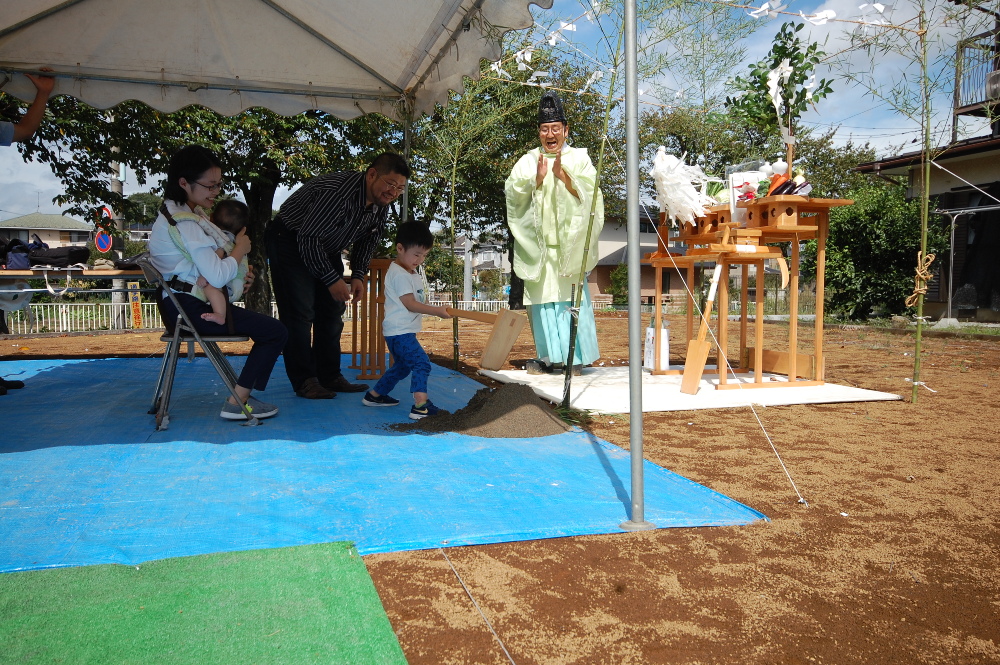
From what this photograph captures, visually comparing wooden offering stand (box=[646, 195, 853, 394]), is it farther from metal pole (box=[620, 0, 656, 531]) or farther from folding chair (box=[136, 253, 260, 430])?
folding chair (box=[136, 253, 260, 430])

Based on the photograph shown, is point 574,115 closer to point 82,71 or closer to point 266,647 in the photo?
point 82,71

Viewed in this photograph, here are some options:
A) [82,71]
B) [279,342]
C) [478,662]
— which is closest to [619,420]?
[279,342]

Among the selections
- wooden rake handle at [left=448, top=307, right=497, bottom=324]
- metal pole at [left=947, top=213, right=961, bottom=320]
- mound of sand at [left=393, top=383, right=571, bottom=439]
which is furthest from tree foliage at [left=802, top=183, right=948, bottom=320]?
mound of sand at [left=393, top=383, right=571, bottom=439]

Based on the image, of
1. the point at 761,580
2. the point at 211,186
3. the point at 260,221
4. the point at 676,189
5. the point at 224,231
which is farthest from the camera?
the point at 260,221

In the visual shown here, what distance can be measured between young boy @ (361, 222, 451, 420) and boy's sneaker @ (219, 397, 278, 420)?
30.8 inches

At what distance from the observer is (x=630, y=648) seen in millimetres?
1649

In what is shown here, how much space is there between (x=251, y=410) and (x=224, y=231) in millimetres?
1039

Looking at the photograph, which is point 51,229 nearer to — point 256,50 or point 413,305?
point 256,50

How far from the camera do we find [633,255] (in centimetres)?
237

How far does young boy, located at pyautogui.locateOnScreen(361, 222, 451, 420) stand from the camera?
416 cm

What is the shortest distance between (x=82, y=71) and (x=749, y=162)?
4.91 m

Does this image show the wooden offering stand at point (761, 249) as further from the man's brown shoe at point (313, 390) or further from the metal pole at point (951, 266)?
the metal pole at point (951, 266)

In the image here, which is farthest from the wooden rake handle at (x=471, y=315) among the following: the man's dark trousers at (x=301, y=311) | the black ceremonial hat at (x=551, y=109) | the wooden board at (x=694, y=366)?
the black ceremonial hat at (x=551, y=109)

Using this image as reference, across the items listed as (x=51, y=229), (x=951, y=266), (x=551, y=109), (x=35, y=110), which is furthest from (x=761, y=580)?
(x=51, y=229)
